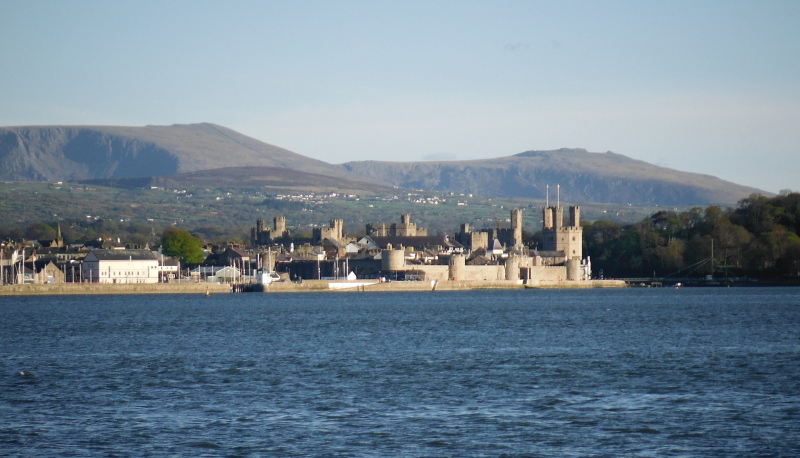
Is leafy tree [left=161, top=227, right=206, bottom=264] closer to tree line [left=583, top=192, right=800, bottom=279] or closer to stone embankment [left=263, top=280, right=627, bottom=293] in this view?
stone embankment [left=263, top=280, right=627, bottom=293]

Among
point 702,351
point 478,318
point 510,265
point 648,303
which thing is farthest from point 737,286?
point 702,351

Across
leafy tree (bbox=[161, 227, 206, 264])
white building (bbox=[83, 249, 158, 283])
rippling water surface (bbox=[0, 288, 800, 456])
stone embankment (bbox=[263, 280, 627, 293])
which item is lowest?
rippling water surface (bbox=[0, 288, 800, 456])

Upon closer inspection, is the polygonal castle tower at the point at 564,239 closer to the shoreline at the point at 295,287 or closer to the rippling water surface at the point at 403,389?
the shoreline at the point at 295,287

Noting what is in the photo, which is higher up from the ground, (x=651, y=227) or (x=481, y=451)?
(x=651, y=227)

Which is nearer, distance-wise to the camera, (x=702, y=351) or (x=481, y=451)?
(x=481, y=451)

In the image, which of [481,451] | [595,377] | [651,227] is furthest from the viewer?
[651,227]

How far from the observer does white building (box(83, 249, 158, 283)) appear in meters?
80.5

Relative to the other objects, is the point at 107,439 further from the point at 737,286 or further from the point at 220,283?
the point at 737,286

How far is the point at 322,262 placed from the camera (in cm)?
9262

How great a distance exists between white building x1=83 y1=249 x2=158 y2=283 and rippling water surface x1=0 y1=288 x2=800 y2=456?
37.3m

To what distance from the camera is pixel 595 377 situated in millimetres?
24344

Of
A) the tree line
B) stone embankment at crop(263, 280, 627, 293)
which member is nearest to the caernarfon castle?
stone embankment at crop(263, 280, 627, 293)

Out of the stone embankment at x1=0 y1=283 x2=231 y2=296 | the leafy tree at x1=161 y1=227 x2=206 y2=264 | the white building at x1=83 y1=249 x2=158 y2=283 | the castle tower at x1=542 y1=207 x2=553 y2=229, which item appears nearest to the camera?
the stone embankment at x1=0 y1=283 x2=231 y2=296

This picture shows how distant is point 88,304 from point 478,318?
26.9m
